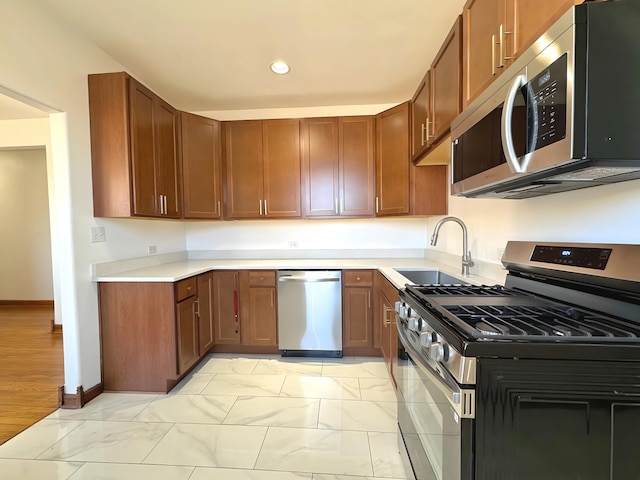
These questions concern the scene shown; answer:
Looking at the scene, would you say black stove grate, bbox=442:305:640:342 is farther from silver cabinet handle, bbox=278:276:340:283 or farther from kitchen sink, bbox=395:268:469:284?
silver cabinet handle, bbox=278:276:340:283

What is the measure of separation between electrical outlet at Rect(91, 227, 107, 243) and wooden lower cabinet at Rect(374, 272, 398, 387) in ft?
7.47

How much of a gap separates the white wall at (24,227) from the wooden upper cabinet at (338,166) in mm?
4675

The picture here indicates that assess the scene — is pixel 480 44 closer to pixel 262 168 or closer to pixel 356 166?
pixel 356 166

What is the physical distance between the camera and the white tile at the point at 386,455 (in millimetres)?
1578

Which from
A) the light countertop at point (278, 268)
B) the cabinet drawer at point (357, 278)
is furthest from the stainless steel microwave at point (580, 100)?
the cabinet drawer at point (357, 278)

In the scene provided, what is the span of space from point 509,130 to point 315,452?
6.03 feet

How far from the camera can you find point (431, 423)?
3.61ft

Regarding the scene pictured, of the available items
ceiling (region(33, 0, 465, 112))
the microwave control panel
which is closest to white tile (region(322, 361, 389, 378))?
the microwave control panel

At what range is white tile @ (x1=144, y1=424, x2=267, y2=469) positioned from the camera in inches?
65.7

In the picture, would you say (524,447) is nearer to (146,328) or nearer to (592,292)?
(592,292)

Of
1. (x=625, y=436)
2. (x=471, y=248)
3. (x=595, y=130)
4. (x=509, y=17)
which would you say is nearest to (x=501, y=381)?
(x=625, y=436)

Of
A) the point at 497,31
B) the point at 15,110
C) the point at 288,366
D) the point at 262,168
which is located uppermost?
the point at 15,110

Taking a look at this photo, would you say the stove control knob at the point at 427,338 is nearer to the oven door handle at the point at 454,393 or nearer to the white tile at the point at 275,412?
the oven door handle at the point at 454,393

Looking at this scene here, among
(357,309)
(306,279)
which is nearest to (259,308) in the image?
(306,279)
